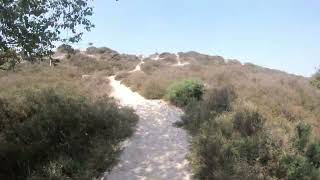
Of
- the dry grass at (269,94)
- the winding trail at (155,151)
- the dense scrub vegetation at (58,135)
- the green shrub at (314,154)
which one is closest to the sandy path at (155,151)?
the winding trail at (155,151)

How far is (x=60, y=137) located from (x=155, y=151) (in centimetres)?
285

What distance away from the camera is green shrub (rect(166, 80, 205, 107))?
17108mm

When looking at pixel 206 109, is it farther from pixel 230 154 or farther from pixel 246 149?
pixel 230 154

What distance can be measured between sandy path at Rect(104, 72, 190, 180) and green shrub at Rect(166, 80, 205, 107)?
105 centimetres

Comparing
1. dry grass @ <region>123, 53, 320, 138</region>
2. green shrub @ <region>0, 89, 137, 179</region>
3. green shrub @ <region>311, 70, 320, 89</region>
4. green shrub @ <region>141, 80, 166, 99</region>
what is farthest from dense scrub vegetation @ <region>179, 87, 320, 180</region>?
green shrub @ <region>311, 70, 320, 89</region>

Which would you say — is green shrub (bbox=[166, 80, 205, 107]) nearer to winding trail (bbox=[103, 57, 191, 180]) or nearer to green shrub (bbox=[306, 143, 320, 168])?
winding trail (bbox=[103, 57, 191, 180])

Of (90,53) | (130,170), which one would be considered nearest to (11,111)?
(130,170)

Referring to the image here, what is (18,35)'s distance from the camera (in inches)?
453

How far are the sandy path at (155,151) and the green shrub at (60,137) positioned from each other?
1.23 feet

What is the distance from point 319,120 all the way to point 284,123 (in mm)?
4644

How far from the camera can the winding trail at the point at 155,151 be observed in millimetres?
10023

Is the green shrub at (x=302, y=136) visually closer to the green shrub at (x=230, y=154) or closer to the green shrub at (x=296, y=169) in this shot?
the green shrub at (x=230, y=154)

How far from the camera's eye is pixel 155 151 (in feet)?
37.8

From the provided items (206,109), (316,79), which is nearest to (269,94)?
(206,109)
